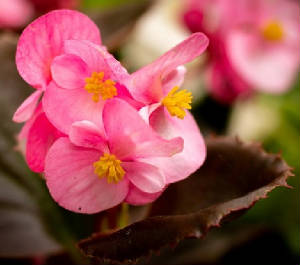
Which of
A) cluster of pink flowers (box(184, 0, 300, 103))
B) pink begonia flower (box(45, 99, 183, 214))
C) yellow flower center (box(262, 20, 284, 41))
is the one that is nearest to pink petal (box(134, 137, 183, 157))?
pink begonia flower (box(45, 99, 183, 214))

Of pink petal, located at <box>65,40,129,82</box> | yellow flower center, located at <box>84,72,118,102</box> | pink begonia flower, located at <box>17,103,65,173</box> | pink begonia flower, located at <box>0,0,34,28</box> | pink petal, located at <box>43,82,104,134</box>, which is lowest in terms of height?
pink begonia flower, located at <box>0,0,34,28</box>

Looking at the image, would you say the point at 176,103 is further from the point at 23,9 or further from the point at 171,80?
the point at 23,9

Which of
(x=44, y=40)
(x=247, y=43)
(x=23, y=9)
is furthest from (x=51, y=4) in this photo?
(x=44, y=40)

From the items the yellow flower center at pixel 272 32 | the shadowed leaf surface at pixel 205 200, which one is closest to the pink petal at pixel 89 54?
the shadowed leaf surface at pixel 205 200

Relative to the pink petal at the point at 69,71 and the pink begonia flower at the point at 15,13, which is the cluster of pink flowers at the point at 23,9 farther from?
the pink petal at the point at 69,71

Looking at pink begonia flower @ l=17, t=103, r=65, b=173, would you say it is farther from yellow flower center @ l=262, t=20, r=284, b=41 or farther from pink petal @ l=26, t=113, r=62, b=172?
yellow flower center @ l=262, t=20, r=284, b=41
